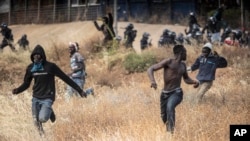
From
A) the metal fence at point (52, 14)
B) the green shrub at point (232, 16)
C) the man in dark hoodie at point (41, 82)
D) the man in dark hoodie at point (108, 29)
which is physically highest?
the metal fence at point (52, 14)

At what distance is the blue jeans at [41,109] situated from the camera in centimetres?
771

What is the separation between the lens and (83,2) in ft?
101

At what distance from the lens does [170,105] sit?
7.41 metres

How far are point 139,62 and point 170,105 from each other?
9.90 m

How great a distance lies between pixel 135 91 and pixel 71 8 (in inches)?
762

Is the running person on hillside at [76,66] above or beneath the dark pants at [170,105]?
above

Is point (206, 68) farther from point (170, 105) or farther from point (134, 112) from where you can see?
point (170, 105)

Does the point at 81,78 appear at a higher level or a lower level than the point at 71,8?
lower

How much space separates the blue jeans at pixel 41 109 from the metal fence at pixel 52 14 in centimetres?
2140

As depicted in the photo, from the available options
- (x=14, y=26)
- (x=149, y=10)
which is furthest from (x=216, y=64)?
(x=14, y=26)

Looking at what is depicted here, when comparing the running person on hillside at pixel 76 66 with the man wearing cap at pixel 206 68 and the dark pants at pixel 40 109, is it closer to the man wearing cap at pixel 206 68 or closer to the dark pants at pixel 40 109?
the man wearing cap at pixel 206 68

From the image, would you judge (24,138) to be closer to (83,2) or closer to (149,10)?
(149,10)

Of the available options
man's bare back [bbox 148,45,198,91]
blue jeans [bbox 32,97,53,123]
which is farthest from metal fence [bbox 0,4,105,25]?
man's bare back [bbox 148,45,198,91]

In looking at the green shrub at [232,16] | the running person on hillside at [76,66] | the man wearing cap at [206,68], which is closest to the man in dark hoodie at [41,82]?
the running person on hillside at [76,66]
